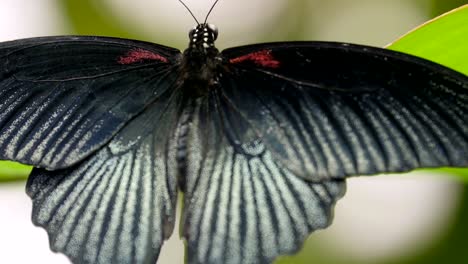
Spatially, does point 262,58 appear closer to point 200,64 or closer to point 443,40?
point 200,64

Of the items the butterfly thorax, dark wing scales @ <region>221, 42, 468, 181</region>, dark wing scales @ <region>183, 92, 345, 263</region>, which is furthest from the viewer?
the butterfly thorax

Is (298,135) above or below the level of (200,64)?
below

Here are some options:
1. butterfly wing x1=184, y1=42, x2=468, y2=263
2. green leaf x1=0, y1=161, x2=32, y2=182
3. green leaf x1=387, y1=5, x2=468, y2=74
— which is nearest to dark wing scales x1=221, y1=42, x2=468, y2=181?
butterfly wing x1=184, y1=42, x2=468, y2=263

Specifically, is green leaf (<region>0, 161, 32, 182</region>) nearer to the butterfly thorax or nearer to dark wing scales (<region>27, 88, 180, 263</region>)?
dark wing scales (<region>27, 88, 180, 263</region>)

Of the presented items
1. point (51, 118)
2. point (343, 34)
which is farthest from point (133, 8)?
point (51, 118)

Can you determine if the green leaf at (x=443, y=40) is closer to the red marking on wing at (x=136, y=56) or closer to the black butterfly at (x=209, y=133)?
the black butterfly at (x=209, y=133)

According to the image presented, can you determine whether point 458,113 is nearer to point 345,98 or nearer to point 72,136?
point 345,98

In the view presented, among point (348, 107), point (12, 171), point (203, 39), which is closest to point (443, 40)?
point (348, 107)

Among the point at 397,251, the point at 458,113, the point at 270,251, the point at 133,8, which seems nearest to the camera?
the point at 458,113
